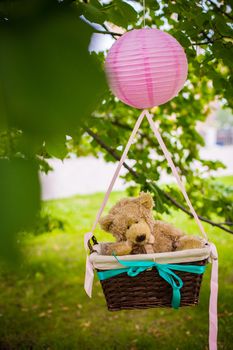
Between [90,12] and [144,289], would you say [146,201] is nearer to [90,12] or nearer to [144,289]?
[144,289]

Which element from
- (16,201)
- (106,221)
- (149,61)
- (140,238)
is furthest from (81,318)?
(16,201)

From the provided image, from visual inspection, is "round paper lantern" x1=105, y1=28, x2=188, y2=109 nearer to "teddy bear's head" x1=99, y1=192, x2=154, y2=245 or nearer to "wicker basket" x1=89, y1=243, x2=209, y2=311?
"teddy bear's head" x1=99, y1=192, x2=154, y2=245

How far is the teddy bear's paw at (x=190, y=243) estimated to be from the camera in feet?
5.06

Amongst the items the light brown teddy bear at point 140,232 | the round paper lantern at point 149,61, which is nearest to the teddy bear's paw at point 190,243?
the light brown teddy bear at point 140,232

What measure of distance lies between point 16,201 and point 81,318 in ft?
11.2

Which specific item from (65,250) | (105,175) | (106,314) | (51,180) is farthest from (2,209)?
(105,175)

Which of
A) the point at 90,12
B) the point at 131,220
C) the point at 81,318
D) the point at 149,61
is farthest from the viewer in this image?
the point at 81,318

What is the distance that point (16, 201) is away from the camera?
18cm

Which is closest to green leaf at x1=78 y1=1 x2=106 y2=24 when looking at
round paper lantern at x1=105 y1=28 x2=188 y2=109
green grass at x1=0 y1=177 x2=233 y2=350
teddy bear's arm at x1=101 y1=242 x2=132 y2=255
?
round paper lantern at x1=105 y1=28 x2=188 y2=109

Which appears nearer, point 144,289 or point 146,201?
point 144,289

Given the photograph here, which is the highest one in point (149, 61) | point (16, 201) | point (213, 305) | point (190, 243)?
point (16, 201)

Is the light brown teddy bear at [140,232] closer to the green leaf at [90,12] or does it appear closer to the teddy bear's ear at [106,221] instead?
the teddy bear's ear at [106,221]

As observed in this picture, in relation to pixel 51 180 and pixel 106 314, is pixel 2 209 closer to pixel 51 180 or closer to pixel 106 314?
pixel 51 180

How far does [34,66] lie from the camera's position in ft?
0.61
